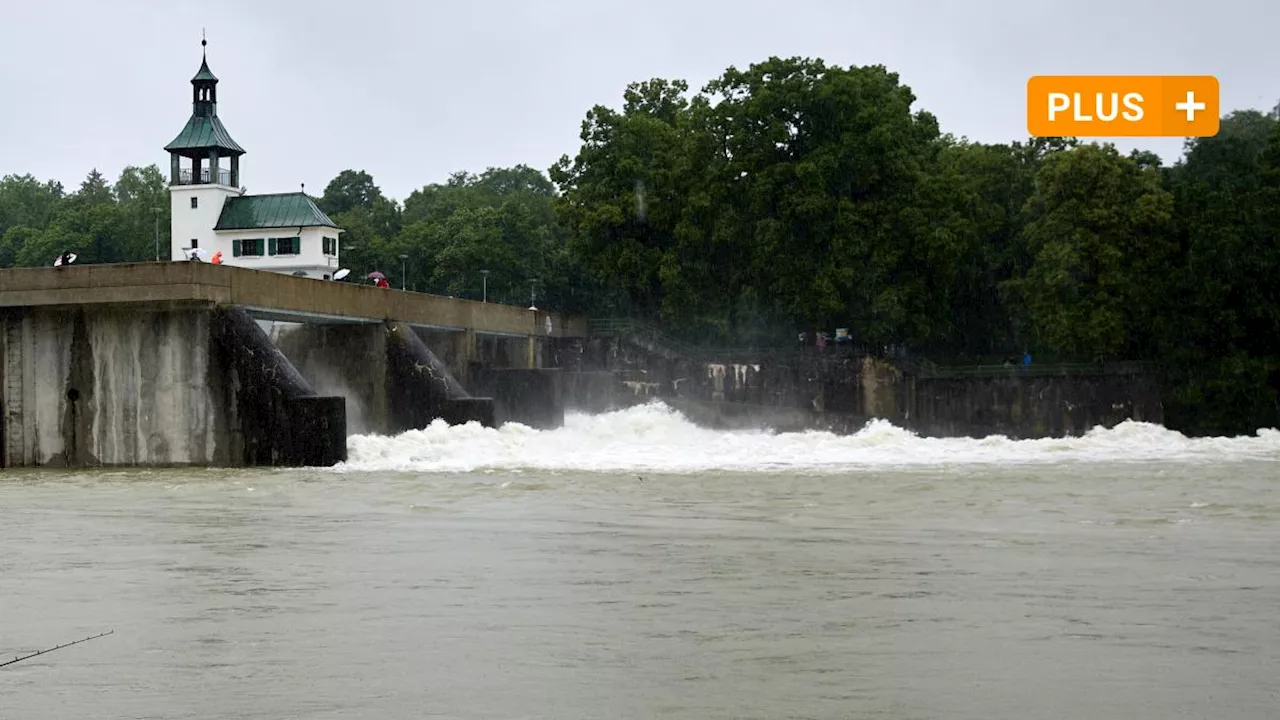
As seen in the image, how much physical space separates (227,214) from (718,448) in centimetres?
3962

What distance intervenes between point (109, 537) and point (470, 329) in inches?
1276

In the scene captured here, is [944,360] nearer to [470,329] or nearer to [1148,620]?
[470,329]

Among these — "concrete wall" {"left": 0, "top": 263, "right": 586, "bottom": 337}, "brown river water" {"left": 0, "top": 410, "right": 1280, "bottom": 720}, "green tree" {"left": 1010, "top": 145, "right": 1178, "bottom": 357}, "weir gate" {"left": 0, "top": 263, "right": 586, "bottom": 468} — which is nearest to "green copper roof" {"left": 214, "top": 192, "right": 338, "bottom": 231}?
"concrete wall" {"left": 0, "top": 263, "right": 586, "bottom": 337}

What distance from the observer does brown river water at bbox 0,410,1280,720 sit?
28.4 ft

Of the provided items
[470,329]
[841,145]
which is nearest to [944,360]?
[841,145]

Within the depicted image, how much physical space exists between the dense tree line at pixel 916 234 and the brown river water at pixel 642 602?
2720cm

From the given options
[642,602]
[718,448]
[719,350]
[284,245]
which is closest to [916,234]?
[719,350]

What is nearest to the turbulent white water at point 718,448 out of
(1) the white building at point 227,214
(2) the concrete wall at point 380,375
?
(2) the concrete wall at point 380,375

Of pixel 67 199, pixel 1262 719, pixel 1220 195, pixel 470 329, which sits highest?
pixel 67 199

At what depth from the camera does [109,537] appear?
57.9 feet

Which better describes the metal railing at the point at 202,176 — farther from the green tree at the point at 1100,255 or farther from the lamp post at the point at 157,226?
the green tree at the point at 1100,255

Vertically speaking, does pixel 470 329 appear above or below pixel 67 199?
below

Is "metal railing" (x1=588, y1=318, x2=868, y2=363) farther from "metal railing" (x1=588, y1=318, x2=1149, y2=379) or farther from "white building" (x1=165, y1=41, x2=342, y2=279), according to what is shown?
"white building" (x1=165, y1=41, x2=342, y2=279)

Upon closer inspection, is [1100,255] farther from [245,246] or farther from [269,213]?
[245,246]
